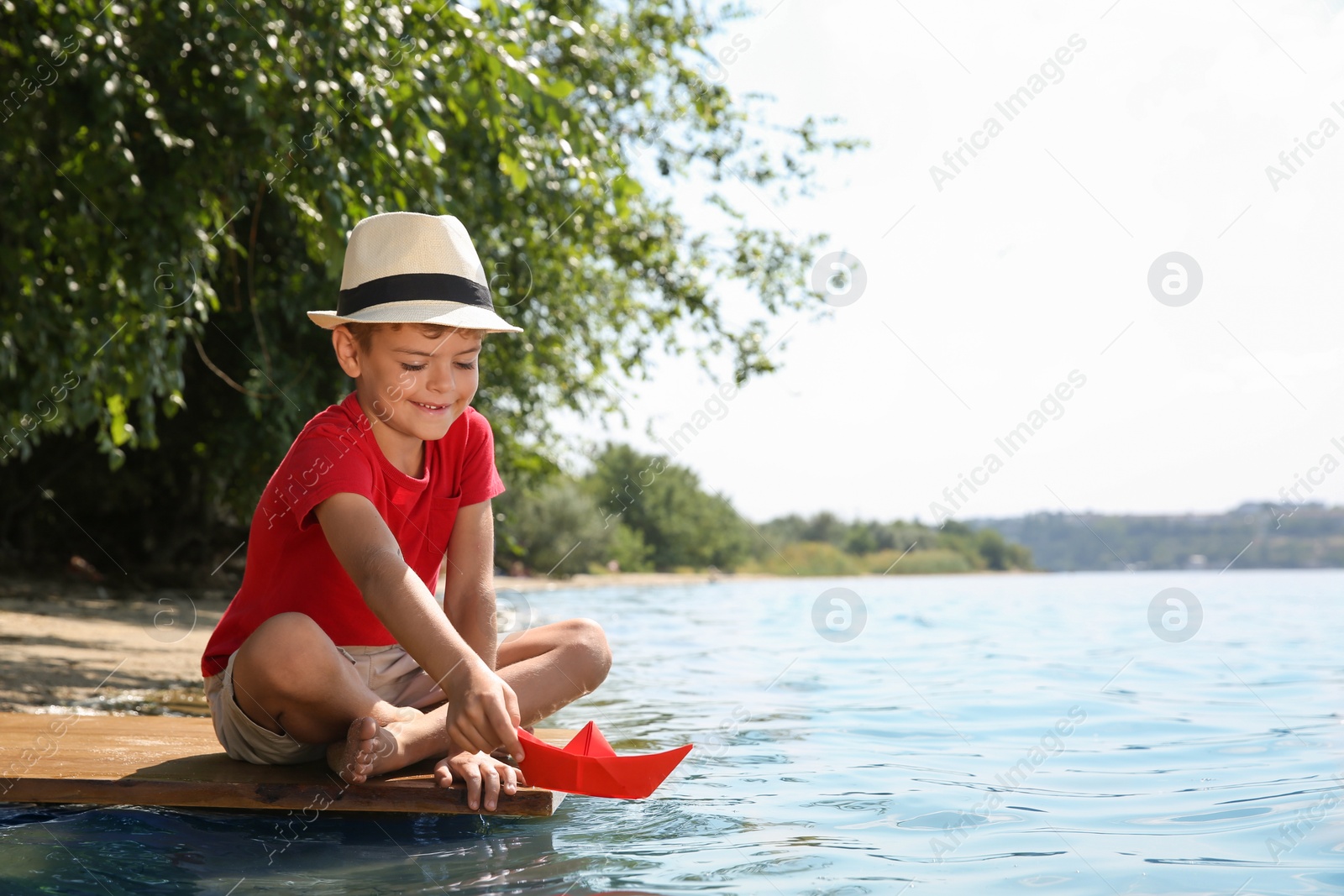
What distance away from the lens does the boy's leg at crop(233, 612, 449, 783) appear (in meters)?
2.46

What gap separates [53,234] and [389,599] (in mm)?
4770

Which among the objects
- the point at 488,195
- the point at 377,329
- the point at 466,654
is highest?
the point at 488,195

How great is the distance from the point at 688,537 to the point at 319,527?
4090 centimetres

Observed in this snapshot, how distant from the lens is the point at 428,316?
2.57 m

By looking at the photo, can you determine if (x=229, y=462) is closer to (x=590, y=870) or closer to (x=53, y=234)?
(x=53, y=234)

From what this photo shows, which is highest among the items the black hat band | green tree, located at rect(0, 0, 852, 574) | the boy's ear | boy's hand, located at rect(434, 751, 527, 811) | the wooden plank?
green tree, located at rect(0, 0, 852, 574)

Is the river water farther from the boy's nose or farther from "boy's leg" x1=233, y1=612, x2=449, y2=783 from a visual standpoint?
the boy's nose

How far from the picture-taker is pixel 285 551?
274cm

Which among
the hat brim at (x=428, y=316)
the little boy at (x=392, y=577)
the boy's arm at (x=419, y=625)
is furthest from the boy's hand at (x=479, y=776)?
the hat brim at (x=428, y=316)

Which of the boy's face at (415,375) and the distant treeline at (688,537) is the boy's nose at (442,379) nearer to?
the boy's face at (415,375)

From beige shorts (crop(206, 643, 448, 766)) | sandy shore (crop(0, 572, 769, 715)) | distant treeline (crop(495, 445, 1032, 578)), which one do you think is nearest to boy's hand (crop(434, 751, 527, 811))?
beige shorts (crop(206, 643, 448, 766))

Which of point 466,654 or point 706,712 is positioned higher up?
point 466,654

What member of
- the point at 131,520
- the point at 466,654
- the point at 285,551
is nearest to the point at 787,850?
the point at 466,654

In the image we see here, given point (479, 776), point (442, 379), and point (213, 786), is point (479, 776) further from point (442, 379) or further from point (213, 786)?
point (442, 379)
